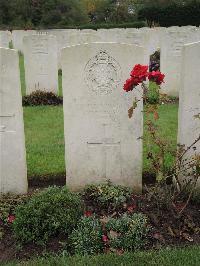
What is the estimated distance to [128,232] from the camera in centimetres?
415

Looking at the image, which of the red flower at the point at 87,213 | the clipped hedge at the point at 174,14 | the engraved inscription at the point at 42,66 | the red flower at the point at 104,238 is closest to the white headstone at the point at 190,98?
the red flower at the point at 87,213

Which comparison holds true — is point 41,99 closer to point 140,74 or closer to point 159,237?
point 140,74

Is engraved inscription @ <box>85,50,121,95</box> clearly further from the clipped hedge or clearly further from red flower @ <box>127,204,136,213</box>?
the clipped hedge

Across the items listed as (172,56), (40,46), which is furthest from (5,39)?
(172,56)

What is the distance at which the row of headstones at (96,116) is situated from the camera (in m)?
4.84

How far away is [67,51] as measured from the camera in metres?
4.88

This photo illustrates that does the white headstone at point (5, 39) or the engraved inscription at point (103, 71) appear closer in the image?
the engraved inscription at point (103, 71)

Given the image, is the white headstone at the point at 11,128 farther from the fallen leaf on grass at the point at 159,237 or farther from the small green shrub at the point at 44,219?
the fallen leaf on grass at the point at 159,237

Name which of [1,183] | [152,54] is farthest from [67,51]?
[152,54]

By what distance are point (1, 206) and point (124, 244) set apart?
1.53m

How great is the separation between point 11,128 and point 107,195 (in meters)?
1.36

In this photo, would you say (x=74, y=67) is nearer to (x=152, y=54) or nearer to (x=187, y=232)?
(x=187, y=232)

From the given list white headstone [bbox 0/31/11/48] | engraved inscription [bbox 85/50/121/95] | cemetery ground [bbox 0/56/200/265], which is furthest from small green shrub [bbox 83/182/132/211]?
white headstone [bbox 0/31/11/48]

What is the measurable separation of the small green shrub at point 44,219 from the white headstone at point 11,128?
962 millimetres
